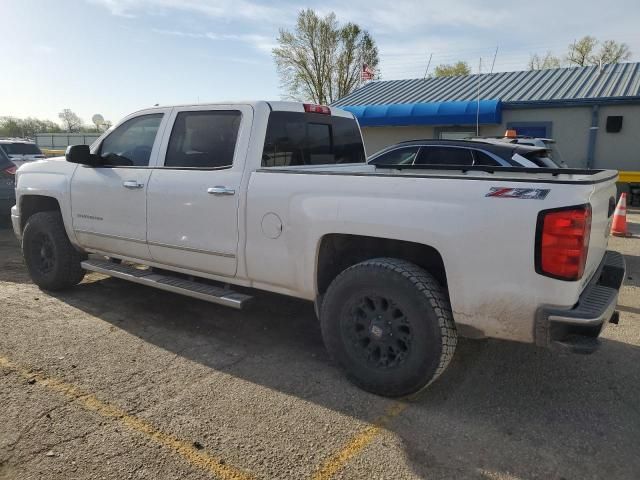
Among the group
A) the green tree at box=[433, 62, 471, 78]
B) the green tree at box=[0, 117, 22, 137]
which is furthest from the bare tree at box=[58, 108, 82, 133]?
the green tree at box=[433, 62, 471, 78]

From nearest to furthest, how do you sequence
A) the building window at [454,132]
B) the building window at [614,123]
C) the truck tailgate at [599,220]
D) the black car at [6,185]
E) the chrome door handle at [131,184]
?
the truck tailgate at [599,220]
the chrome door handle at [131,184]
the black car at [6,185]
the building window at [614,123]
the building window at [454,132]

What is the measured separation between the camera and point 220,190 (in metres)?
3.87

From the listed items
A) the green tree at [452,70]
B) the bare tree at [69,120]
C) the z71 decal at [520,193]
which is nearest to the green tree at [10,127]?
the bare tree at [69,120]

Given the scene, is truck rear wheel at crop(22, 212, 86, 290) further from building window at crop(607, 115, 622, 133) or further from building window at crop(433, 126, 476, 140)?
building window at crop(607, 115, 622, 133)

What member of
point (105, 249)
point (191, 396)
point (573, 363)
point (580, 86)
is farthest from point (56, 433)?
point (580, 86)

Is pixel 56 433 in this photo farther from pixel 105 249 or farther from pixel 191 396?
pixel 105 249

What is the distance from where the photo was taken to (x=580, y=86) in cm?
1609

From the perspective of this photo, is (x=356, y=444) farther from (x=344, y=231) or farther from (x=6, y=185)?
(x=6, y=185)

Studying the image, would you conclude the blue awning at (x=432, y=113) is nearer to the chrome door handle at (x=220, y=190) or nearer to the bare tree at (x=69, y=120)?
the chrome door handle at (x=220, y=190)

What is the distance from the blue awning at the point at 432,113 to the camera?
1578 cm

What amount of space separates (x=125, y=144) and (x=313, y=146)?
6.00 ft

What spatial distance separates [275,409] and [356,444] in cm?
61

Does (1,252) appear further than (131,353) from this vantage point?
Yes

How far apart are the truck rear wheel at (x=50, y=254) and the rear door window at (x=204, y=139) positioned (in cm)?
176
